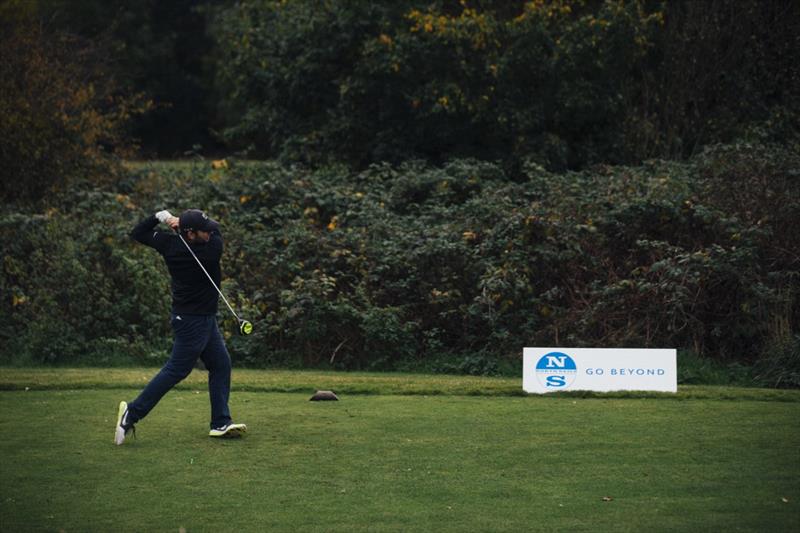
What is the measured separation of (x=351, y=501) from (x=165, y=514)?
1265 millimetres

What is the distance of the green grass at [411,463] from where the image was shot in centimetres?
753

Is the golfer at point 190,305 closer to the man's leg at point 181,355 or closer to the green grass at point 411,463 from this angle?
the man's leg at point 181,355

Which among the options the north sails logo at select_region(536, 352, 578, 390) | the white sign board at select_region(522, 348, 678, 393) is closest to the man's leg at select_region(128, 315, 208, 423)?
the white sign board at select_region(522, 348, 678, 393)

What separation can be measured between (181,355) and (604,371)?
500 centimetres

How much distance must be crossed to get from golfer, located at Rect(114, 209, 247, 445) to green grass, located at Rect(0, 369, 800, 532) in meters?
0.36

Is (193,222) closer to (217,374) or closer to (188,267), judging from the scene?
(188,267)

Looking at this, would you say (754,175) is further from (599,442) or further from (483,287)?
(599,442)

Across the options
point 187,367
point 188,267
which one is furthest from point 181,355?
point 188,267

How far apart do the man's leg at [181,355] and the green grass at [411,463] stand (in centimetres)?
47

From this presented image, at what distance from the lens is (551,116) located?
82.5 ft

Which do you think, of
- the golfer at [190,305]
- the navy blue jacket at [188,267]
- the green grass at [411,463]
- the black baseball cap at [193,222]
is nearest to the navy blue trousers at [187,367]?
the golfer at [190,305]

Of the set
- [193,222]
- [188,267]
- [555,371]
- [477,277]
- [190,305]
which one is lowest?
[555,371]

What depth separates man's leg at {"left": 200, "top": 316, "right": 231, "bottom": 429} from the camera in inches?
408

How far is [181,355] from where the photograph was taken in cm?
1033
